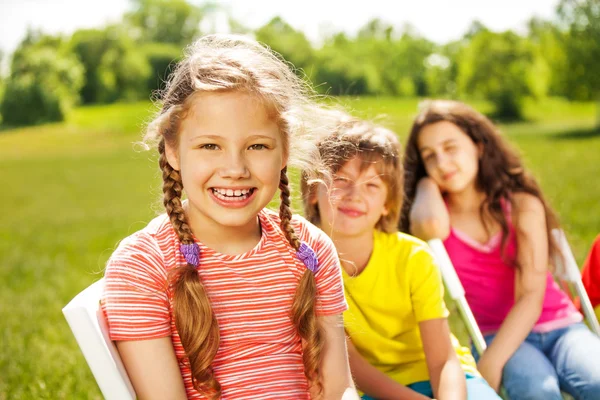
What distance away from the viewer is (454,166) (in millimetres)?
2883

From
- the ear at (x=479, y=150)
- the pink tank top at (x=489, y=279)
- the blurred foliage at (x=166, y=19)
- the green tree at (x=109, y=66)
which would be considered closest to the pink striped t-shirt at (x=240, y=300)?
the pink tank top at (x=489, y=279)

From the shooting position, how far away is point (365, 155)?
2389mm

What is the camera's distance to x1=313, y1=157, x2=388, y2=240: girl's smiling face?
236 cm

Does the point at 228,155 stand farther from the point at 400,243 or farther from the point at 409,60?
the point at 409,60

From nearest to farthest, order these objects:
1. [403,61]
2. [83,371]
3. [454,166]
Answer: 1. [454,166]
2. [83,371]
3. [403,61]

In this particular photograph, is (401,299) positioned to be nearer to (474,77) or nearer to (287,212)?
(287,212)

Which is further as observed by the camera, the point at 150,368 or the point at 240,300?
the point at 240,300

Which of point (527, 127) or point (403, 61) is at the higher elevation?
point (403, 61)

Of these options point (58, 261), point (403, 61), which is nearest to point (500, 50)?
point (403, 61)

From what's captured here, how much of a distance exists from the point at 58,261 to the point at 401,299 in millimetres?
5611

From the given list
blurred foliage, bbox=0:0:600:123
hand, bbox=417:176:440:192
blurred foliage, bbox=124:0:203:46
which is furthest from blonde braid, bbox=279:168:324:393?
blurred foliage, bbox=124:0:203:46

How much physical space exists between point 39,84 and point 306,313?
817 inches

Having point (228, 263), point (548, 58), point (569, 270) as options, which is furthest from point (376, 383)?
point (548, 58)

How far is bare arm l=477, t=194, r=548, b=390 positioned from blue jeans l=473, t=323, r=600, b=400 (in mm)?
52
